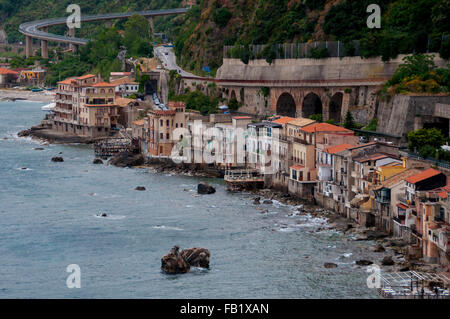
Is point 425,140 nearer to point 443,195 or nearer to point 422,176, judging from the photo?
point 422,176

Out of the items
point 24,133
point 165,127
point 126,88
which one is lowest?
point 24,133

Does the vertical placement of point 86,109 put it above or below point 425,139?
below

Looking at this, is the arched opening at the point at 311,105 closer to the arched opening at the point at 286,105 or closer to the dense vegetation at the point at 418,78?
the arched opening at the point at 286,105

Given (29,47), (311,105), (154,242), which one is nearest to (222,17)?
(311,105)

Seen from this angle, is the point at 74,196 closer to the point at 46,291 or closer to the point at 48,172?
the point at 48,172

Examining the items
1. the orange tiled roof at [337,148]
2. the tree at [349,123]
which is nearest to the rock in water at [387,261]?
the orange tiled roof at [337,148]

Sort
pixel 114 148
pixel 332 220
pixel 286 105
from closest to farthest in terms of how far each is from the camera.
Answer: pixel 332 220 → pixel 114 148 → pixel 286 105

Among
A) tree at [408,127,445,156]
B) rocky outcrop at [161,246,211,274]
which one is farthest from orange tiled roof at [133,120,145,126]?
rocky outcrop at [161,246,211,274]
